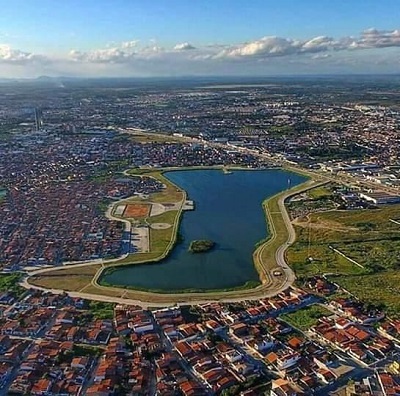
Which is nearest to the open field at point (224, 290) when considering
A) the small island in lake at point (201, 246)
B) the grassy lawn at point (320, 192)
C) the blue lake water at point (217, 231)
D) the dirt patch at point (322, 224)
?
the blue lake water at point (217, 231)

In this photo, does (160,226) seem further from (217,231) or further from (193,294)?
(193,294)

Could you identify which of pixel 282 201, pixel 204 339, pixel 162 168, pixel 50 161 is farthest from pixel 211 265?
pixel 50 161

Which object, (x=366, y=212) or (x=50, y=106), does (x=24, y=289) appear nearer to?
(x=366, y=212)

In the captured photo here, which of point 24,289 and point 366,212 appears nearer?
point 24,289

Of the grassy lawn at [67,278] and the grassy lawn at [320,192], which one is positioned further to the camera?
the grassy lawn at [320,192]

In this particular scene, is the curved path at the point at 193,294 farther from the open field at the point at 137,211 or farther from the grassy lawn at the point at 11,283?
the open field at the point at 137,211

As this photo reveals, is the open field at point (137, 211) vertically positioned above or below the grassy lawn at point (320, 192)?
above

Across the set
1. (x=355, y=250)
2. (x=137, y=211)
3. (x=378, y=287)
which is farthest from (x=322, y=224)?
(x=137, y=211)
